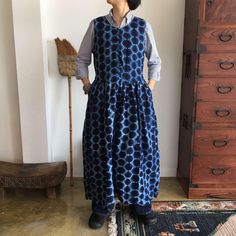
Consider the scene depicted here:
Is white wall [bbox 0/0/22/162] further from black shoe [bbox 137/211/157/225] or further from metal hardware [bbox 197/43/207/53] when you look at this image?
metal hardware [bbox 197/43/207/53]

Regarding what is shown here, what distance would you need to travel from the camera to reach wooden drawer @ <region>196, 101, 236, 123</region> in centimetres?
210

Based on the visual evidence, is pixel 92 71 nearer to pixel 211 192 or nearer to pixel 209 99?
pixel 209 99

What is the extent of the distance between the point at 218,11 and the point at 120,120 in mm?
982

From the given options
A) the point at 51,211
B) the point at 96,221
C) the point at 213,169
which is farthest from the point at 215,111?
the point at 51,211

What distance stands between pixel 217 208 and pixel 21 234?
133 cm

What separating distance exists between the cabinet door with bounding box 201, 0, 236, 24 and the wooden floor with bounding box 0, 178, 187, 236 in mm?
1298

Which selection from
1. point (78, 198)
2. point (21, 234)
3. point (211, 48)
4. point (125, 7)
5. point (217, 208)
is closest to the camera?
point (125, 7)

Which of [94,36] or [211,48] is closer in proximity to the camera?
[94,36]

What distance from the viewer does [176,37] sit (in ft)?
7.73

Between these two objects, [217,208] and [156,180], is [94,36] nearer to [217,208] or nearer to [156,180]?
[156,180]

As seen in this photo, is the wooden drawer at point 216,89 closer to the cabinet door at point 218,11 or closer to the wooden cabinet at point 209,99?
Answer: the wooden cabinet at point 209,99

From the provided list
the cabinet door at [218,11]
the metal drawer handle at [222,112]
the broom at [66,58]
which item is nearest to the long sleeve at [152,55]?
the cabinet door at [218,11]

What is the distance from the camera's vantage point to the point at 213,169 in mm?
2213

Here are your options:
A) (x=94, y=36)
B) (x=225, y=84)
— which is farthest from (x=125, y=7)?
(x=225, y=84)
